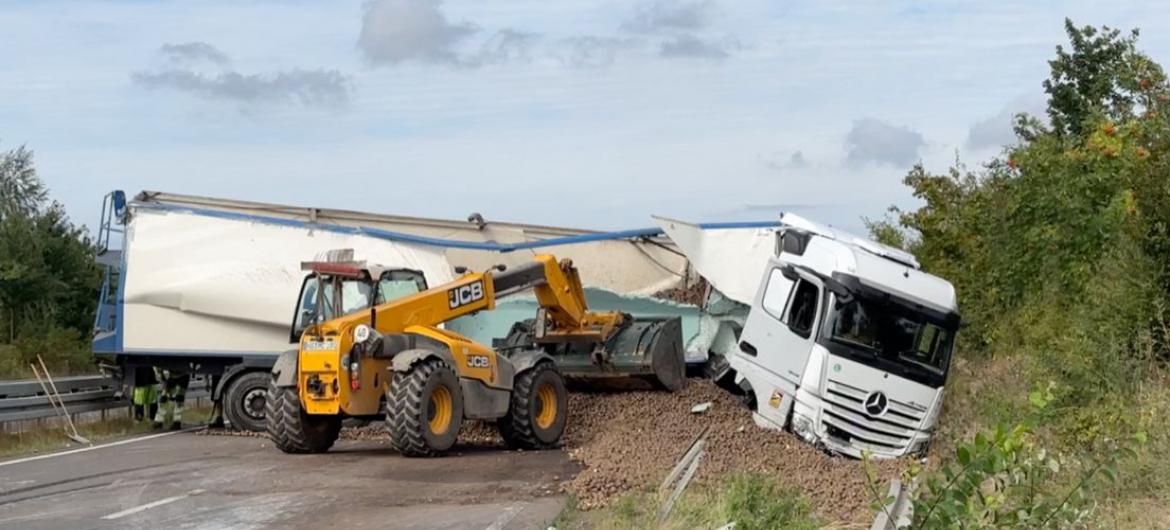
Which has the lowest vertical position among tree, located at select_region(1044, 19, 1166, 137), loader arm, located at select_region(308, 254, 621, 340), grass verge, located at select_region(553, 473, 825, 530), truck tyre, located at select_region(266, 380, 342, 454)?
grass verge, located at select_region(553, 473, 825, 530)

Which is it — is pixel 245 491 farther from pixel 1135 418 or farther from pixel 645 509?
pixel 1135 418

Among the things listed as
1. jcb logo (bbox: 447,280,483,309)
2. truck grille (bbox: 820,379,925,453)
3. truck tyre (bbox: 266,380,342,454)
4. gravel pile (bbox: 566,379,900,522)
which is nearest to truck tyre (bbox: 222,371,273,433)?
truck tyre (bbox: 266,380,342,454)

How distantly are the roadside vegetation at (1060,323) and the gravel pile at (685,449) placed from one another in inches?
48.8

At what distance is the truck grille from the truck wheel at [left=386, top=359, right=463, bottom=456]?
179 inches

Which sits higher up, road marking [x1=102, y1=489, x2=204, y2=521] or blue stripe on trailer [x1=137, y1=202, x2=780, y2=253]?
blue stripe on trailer [x1=137, y1=202, x2=780, y2=253]

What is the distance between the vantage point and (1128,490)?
35.4 feet

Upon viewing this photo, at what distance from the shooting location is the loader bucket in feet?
62.1

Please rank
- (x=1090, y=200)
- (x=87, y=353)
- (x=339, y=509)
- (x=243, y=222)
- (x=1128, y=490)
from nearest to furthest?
(x=1128, y=490) → (x=339, y=509) → (x=1090, y=200) → (x=243, y=222) → (x=87, y=353)

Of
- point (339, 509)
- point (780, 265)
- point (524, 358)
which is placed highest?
point (780, 265)

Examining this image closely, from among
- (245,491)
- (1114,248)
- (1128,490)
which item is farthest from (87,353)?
(1128,490)

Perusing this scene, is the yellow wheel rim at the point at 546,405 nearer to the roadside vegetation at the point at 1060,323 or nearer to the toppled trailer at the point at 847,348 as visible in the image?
the toppled trailer at the point at 847,348

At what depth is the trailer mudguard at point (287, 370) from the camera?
1623cm

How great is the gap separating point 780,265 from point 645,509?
7.58 metres

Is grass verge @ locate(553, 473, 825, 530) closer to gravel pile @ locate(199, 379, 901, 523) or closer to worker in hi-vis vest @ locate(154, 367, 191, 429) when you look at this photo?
gravel pile @ locate(199, 379, 901, 523)
